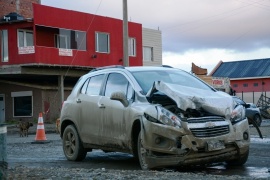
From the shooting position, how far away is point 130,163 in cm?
992

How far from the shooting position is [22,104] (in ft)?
114

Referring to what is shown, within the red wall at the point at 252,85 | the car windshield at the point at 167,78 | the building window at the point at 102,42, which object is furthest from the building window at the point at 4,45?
the red wall at the point at 252,85

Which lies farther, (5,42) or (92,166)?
(5,42)

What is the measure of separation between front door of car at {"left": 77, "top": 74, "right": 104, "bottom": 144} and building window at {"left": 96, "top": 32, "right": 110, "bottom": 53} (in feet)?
78.1

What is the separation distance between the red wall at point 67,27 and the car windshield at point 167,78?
20.9m

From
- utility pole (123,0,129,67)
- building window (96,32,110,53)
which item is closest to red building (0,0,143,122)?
building window (96,32,110,53)

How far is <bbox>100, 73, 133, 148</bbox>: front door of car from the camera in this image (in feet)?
28.6

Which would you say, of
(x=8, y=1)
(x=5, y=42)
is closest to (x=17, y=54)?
(x=5, y=42)

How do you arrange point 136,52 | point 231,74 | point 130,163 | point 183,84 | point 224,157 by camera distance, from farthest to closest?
point 231,74 < point 136,52 < point 130,163 < point 183,84 < point 224,157

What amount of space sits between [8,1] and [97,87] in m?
30.5

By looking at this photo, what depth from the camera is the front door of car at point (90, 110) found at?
377 inches

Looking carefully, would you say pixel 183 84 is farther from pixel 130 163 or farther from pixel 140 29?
pixel 140 29

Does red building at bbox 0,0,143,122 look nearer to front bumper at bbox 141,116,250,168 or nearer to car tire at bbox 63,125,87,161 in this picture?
car tire at bbox 63,125,87,161

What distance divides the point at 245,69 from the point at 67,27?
127 feet
